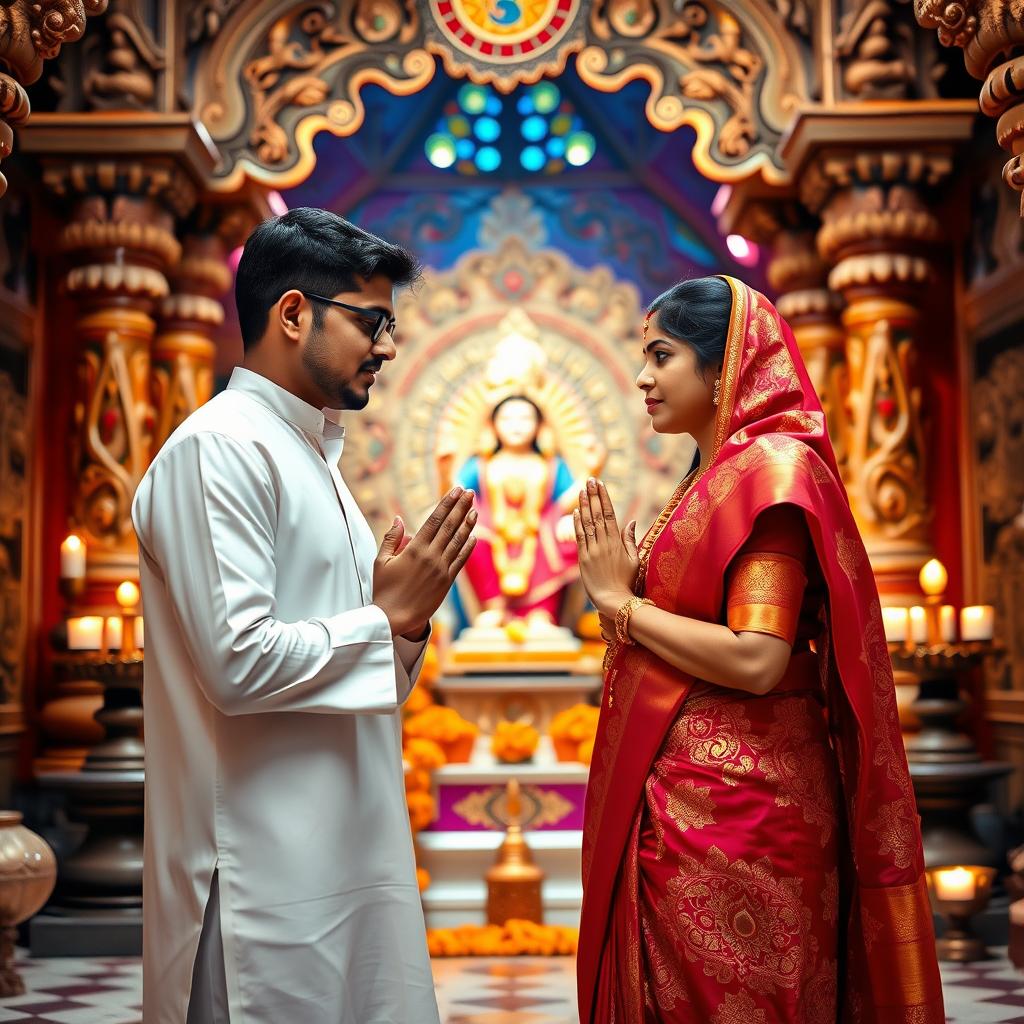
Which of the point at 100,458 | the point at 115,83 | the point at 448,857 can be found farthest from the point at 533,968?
the point at 115,83

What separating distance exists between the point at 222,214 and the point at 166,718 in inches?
165

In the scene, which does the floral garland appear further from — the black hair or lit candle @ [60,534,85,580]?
the black hair

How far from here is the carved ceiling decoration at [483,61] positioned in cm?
539

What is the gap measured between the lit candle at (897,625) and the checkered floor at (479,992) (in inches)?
43.5

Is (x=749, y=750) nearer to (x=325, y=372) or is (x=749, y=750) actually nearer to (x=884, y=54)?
(x=325, y=372)

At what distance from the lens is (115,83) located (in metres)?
5.17

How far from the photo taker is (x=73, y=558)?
496 cm

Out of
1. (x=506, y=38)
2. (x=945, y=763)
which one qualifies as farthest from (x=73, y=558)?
(x=945, y=763)

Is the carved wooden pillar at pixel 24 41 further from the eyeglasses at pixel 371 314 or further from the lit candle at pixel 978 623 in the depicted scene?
the lit candle at pixel 978 623

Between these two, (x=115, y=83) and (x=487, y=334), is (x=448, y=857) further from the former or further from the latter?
(x=115, y=83)

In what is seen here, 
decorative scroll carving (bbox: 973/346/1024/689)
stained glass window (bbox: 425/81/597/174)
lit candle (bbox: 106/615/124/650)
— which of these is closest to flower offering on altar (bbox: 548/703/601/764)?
decorative scroll carving (bbox: 973/346/1024/689)

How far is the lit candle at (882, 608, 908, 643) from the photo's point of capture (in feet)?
15.8

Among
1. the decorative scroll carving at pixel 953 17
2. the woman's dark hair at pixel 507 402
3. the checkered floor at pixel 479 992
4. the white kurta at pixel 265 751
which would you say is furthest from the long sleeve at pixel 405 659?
the woman's dark hair at pixel 507 402

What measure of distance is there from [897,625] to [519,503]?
6.27ft
